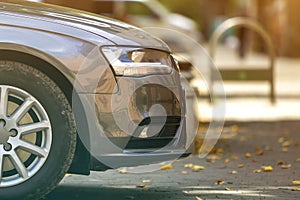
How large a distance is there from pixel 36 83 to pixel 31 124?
262mm

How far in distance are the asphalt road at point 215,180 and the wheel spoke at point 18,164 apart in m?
0.56

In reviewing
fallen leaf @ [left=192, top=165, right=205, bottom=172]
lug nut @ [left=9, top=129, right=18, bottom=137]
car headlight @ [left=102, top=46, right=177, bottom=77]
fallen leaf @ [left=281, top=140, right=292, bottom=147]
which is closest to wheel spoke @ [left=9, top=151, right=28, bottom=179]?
lug nut @ [left=9, top=129, right=18, bottom=137]

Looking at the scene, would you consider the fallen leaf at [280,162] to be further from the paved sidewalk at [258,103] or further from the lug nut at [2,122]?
the paved sidewalk at [258,103]

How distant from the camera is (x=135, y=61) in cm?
621

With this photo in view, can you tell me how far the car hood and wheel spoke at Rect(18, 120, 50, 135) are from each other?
65cm

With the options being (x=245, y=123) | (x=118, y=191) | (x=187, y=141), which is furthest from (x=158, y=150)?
(x=245, y=123)

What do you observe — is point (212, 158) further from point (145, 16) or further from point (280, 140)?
point (145, 16)

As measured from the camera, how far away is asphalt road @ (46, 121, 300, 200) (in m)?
6.69

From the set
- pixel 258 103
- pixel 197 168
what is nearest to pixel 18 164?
pixel 197 168

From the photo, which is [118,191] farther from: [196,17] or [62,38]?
[196,17]

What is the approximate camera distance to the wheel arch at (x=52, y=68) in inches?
238

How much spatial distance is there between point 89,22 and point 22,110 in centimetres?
74

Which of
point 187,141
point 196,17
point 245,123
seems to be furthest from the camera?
point 196,17

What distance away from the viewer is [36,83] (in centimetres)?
609
